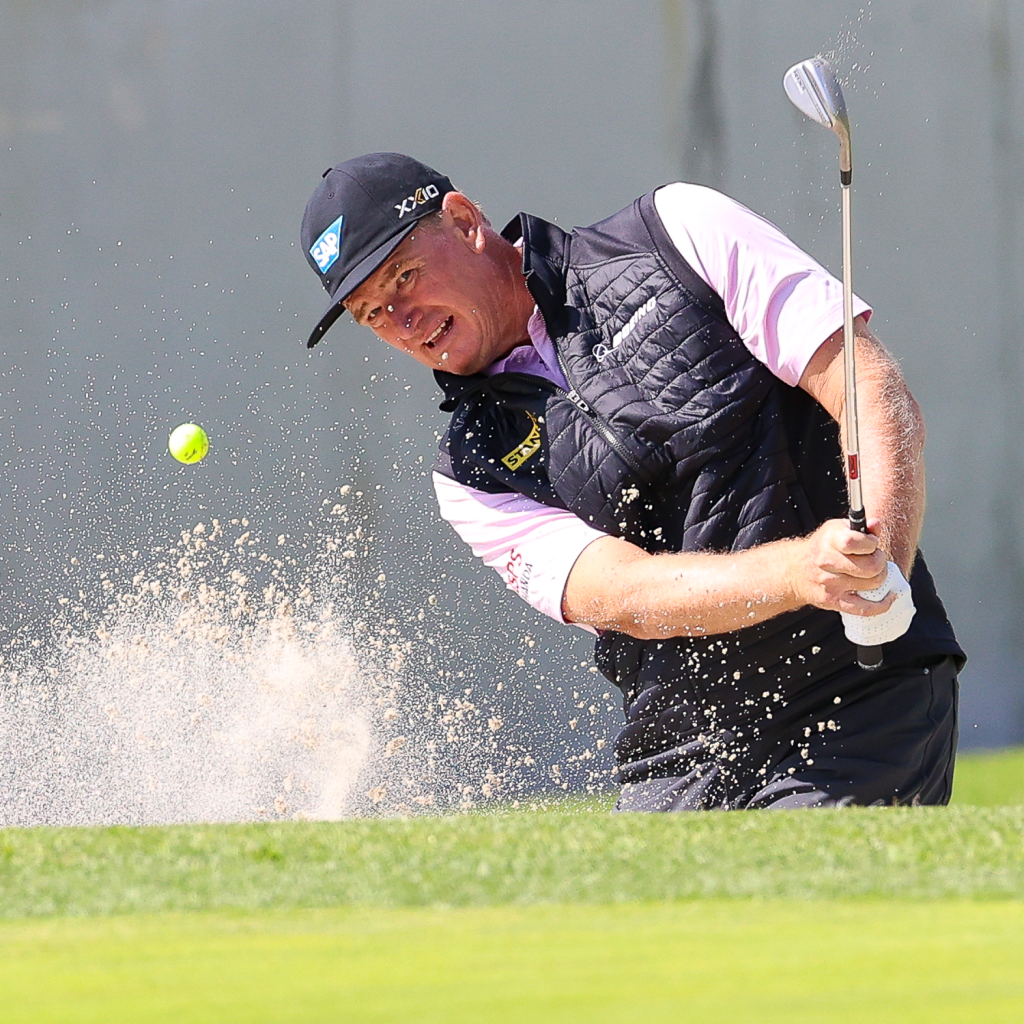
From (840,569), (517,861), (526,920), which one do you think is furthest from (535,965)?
(840,569)

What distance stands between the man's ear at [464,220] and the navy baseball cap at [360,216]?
2cm

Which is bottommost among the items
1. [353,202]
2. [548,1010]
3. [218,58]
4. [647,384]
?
[548,1010]

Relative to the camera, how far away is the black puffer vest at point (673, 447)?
89.6 inches

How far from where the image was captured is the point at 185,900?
143cm

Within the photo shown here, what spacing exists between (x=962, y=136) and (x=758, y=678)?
3402 millimetres

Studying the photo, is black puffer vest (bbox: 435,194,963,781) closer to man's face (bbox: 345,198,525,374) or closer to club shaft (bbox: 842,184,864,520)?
man's face (bbox: 345,198,525,374)

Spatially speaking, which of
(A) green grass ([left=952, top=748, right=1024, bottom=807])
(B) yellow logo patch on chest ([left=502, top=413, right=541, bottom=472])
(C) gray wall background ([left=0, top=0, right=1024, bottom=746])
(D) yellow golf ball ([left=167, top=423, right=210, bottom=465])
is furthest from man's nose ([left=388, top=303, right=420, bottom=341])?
(C) gray wall background ([left=0, top=0, right=1024, bottom=746])

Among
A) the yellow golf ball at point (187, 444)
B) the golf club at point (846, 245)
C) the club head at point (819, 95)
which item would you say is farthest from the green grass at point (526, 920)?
the yellow golf ball at point (187, 444)

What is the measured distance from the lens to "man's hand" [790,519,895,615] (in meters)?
1.91

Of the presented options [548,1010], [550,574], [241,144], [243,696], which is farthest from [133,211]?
[548,1010]

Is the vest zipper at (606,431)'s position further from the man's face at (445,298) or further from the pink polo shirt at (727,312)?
the man's face at (445,298)

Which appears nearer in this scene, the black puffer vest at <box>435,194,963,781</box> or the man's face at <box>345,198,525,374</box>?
the black puffer vest at <box>435,194,963,781</box>

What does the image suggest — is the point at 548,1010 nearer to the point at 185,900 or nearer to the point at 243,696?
the point at 185,900

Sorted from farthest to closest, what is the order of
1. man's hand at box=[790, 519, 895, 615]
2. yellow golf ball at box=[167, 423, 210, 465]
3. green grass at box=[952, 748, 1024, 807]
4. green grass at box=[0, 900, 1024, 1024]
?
1. green grass at box=[952, 748, 1024, 807]
2. yellow golf ball at box=[167, 423, 210, 465]
3. man's hand at box=[790, 519, 895, 615]
4. green grass at box=[0, 900, 1024, 1024]
